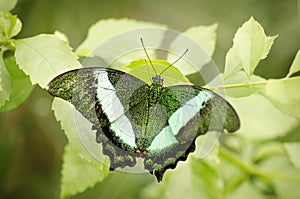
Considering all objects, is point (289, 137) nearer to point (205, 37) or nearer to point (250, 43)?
point (205, 37)

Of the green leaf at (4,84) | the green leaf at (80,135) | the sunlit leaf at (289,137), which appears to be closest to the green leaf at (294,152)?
the sunlit leaf at (289,137)

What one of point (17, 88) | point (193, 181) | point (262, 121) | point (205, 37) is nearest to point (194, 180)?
point (193, 181)

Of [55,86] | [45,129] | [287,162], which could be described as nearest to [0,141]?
[45,129]

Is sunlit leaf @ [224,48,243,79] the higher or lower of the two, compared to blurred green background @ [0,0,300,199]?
higher

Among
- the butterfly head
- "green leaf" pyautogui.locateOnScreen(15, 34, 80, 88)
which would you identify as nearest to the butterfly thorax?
the butterfly head

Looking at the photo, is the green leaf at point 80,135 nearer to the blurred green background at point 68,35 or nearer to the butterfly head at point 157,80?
the butterfly head at point 157,80

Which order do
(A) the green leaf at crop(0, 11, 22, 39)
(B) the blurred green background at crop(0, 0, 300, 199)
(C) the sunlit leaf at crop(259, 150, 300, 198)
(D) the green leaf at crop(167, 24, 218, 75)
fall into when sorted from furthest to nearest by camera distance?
(B) the blurred green background at crop(0, 0, 300, 199) → (C) the sunlit leaf at crop(259, 150, 300, 198) → (D) the green leaf at crop(167, 24, 218, 75) → (A) the green leaf at crop(0, 11, 22, 39)

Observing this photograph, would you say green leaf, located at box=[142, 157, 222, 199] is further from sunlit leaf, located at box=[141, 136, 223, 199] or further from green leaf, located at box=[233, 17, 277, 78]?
green leaf, located at box=[233, 17, 277, 78]
